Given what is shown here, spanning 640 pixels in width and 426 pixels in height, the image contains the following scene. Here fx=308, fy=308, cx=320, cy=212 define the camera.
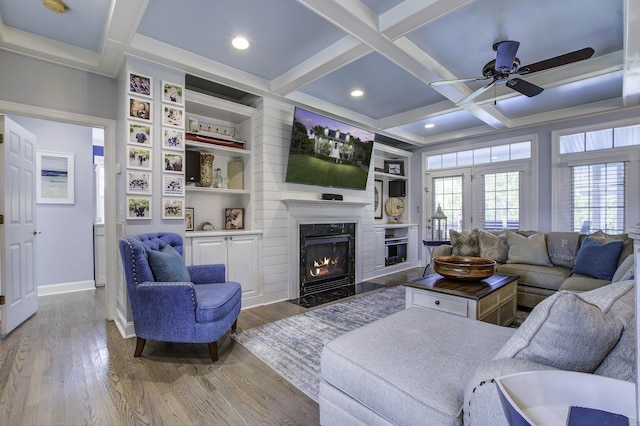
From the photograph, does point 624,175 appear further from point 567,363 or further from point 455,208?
point 567,363

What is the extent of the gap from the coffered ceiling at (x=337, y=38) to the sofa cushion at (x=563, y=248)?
1.78 m

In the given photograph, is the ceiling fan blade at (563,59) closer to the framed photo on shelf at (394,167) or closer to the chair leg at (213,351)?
the chair leg at (213,351)

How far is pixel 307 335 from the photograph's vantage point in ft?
9.11

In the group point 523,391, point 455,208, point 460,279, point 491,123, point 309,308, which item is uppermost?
point 491,123

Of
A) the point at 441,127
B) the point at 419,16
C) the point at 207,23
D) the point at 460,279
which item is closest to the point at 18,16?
the point at 207,23


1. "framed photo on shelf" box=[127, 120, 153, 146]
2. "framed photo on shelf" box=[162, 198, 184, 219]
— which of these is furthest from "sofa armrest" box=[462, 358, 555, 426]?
"framed photo on shelf" box=[127, 120, 153, 146]

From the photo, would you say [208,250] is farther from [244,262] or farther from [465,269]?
[465,269]

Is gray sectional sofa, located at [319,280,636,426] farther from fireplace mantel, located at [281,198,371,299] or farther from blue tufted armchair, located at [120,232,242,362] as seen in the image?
fireplace mantel, located at [281,198,371,299]

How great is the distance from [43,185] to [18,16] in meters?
2.56

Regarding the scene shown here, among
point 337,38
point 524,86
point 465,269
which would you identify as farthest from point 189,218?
point 524,86

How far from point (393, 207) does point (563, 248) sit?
3.04 m

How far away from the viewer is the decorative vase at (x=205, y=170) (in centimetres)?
359

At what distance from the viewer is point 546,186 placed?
4.76 meters

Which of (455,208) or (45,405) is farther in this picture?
(455,208)
